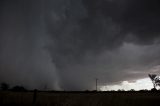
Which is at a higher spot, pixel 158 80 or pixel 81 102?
pixel 158 80

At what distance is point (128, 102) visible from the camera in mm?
12984

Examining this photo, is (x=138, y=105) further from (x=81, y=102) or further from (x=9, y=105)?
(x=9, y=105)

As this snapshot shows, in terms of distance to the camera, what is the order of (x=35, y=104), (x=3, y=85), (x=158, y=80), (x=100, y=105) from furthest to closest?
1. (x=3, y=85)
2. (x=158, y=80)
3. (x=35, y=104)
4. (x=100, y=105)

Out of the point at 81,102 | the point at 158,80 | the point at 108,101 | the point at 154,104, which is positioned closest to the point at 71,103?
the point at 81,102

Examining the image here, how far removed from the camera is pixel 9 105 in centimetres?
1377

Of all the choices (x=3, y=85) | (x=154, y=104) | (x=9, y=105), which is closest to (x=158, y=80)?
(x=154, y=104)

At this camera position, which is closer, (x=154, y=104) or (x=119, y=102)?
(x=119, y=102)

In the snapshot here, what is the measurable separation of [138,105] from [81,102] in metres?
4.26

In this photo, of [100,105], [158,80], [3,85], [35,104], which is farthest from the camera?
[3,85]

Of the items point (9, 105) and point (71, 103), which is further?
point (9, 105)

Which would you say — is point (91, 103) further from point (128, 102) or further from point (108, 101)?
point (128, 102)

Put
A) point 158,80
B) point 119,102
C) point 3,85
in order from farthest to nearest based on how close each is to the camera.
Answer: point 3,85
point 158,80
point 119,102

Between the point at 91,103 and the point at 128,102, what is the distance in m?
2.94

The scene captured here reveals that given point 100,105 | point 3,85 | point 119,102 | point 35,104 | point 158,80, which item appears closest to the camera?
point 100,105
